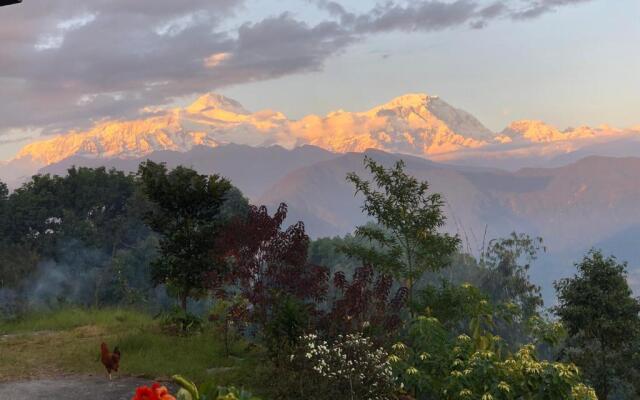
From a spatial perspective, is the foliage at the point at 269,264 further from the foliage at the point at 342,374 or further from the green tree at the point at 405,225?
the foliage at the point at 342,374

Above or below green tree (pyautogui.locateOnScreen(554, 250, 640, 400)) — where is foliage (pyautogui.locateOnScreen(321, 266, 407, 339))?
above

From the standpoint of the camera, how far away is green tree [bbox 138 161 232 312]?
1550 cm

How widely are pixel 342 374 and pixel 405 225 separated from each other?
5.51 metres

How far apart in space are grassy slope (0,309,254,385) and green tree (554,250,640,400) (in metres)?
11.8

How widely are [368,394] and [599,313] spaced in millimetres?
13393

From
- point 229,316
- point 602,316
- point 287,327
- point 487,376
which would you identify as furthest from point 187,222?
point 602,316

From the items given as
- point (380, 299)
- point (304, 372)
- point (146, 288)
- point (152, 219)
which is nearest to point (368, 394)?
point (304, 372)

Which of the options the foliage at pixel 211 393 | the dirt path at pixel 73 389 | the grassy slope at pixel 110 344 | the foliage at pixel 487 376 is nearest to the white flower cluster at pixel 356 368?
the foliage at pixel 487 376

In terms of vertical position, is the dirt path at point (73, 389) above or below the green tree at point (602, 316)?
above

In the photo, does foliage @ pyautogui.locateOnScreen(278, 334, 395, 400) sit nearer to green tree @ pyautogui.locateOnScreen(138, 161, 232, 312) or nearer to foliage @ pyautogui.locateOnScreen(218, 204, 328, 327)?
foliage @ pyautogui.locateOnScreen(218, 204, 328, 327)

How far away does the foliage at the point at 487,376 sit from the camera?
827 cm

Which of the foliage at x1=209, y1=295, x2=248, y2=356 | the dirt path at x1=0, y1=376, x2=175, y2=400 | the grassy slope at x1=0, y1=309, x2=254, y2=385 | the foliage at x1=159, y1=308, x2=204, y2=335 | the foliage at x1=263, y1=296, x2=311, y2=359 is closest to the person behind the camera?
the dirt path at x1=0, y1=376, x2=175, y2=400

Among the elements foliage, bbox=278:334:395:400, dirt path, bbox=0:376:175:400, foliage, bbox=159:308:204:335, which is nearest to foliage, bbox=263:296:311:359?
foliage, bbox=278:334:395:400

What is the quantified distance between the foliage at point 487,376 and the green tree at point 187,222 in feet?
24.5
